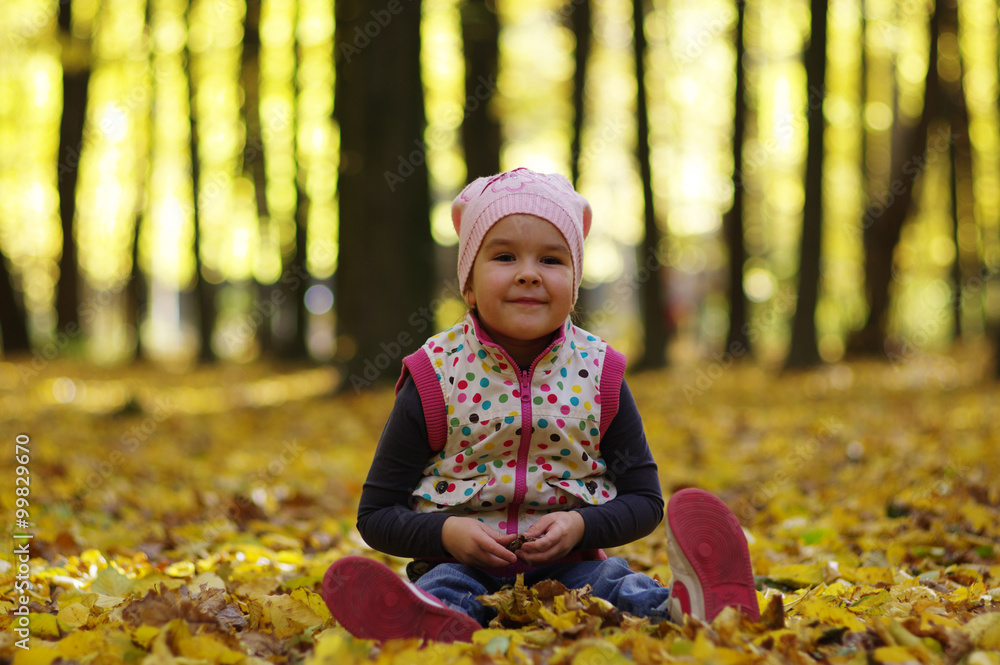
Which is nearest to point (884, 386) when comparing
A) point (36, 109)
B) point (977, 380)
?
point (977, 380)

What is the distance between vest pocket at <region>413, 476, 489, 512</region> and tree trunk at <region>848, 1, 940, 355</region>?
11.4 metres

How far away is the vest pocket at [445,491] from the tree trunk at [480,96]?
9.47 metres

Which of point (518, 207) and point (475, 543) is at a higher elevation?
point (518, 207)

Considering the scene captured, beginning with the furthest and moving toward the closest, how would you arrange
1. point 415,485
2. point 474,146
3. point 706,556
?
point 474,146, point 415,485, point 706,556

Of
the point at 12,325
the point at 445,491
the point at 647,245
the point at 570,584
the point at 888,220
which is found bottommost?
the point at 570,584

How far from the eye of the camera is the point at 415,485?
2439 mm

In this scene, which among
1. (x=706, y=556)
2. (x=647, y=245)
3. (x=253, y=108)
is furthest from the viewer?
(x=253, y=108)

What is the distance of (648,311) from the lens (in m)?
13.9

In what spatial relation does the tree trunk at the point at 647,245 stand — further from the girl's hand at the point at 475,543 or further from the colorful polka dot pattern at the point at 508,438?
the girl's hand at the point at 475,543

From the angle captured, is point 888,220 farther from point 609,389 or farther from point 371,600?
point 371,600

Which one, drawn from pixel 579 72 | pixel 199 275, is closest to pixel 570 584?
pixel 579 72

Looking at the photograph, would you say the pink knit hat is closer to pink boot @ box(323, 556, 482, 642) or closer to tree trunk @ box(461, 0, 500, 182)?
pink boot @ box(323, 556, 482, 642)

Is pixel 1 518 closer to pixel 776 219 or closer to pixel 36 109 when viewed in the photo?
pixel 36 109

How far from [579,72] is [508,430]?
12.3 m
